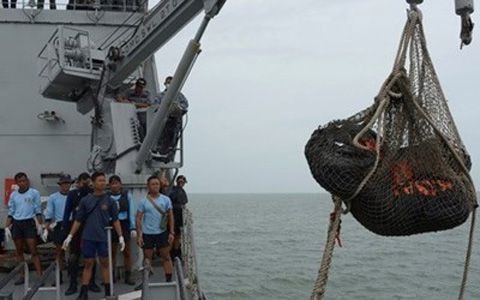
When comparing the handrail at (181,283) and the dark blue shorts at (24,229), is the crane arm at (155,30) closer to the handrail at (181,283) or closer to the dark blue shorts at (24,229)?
the dark blue shorts at (24,229)

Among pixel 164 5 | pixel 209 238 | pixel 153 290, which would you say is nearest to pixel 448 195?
pixel 153 290

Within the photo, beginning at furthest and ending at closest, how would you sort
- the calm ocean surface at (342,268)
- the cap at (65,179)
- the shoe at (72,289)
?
the calm ocean surface at (342,268) → the cap at (65,179) → the shoe at (72,289)

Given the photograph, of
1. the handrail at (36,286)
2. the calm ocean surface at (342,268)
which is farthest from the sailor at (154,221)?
the calm ocean surface at (342,268)

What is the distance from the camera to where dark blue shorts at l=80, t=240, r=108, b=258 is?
705 centimetres

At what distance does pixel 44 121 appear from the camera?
1170 centimetres

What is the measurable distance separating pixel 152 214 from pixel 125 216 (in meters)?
0.76

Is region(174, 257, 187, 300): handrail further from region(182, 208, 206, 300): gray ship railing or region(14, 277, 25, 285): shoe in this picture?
region(14, 277, 25, 285): shoe

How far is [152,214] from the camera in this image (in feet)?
24.1

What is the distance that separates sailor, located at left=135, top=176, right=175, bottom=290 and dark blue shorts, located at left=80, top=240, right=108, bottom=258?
0.47 m

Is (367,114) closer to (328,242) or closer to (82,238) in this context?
(328,242)

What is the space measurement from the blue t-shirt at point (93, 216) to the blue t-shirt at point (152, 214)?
48 cm

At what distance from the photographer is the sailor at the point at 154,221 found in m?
7.33

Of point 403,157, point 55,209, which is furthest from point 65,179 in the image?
point 403,157

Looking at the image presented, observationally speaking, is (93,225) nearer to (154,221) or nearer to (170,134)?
(154,221)
